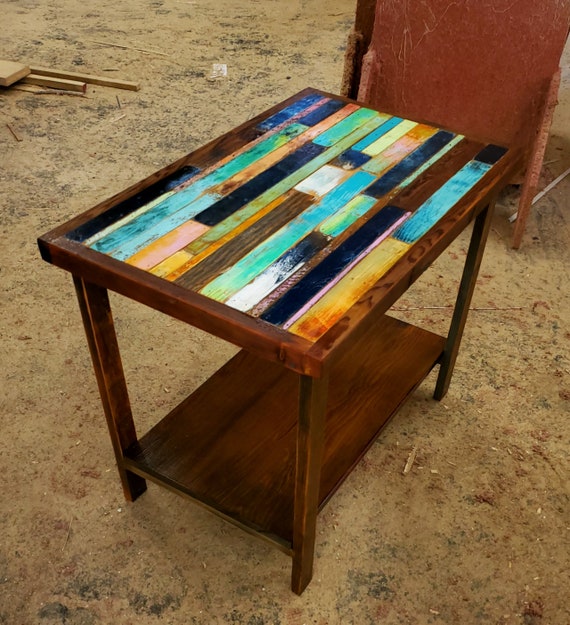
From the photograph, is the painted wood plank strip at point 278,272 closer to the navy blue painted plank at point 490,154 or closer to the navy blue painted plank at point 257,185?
the navy blue painted plank at point 257,185

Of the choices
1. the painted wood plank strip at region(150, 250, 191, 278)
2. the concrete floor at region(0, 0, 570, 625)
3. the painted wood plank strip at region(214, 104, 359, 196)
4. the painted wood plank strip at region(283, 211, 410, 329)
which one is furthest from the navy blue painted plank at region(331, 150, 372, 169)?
the concrete floor at region(0, 0, 570, 625)

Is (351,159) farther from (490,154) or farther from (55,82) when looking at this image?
(55,82)

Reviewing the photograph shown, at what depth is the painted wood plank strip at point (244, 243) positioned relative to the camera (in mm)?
1342

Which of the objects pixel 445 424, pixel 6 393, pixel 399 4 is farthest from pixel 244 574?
pixel 399 4

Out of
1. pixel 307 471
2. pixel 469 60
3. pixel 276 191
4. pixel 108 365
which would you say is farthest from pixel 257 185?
pixel 469 60

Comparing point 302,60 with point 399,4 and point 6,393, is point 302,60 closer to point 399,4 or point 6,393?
point 399,4

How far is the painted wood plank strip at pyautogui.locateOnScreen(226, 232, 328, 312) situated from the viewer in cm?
129

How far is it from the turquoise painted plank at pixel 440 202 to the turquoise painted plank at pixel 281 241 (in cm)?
15

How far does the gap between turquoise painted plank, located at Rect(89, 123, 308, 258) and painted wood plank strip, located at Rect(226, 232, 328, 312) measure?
0.24m

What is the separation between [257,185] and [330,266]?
1.12ft

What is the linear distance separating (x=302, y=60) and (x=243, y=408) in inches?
115

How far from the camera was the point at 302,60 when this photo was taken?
4.26 metres

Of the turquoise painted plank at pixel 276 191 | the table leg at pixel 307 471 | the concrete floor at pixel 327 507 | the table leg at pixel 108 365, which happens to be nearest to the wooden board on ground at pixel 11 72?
the concrete floor at pixel 327 507

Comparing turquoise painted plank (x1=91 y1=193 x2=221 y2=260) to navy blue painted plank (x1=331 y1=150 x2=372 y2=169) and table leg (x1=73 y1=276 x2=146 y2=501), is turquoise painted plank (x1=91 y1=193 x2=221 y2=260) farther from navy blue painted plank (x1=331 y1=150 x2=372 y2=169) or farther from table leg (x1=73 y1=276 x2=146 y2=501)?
navy blue painted plank (x1=331 y1=150 x2=372 y2=169)
